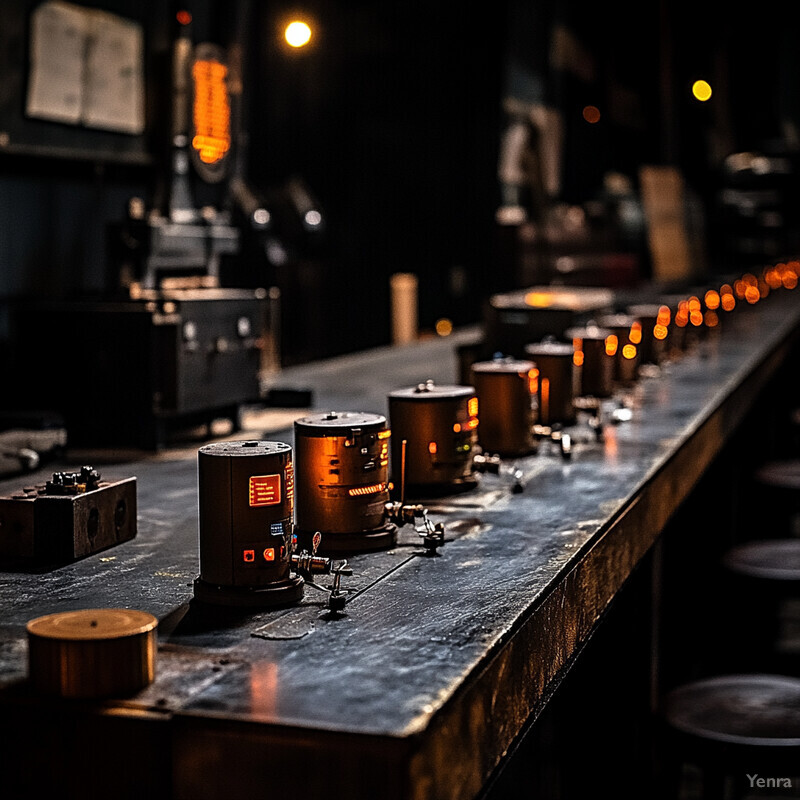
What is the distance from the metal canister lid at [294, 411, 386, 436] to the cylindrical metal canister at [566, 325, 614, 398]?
175 centimetres

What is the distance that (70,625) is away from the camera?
130 cm

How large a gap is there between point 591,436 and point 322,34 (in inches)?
276

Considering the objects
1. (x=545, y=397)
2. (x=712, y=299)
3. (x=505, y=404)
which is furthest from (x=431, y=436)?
(x=712, y=299)

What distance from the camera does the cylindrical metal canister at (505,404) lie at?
8.84ft

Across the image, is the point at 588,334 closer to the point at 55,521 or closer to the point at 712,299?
the point at 55,521

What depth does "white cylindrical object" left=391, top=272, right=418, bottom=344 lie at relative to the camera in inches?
392

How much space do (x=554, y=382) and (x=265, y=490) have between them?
1.73 meters

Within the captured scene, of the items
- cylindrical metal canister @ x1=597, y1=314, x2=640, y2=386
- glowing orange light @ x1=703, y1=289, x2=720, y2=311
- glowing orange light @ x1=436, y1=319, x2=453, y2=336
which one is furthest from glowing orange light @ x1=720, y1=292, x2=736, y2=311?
cylindrical metal canister @ x1=597, y1=314, x2=640, y2=386

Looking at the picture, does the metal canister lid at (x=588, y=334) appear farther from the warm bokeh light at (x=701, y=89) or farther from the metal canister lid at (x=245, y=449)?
the warm bokeh light at (x=701, y=89)

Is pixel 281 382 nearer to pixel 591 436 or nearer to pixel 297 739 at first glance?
pixel 591 436

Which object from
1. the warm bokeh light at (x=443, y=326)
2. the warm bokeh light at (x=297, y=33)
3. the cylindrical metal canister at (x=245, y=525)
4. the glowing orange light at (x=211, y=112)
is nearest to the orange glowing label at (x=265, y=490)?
the cylindrical metal canister at (x=245, y=525)

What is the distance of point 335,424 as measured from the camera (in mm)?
1863

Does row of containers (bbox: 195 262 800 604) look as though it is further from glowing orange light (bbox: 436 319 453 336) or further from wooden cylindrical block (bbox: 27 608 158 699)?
glowing orange light (bbox: 436 319 453 336)

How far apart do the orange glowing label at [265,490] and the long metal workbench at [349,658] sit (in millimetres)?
139
